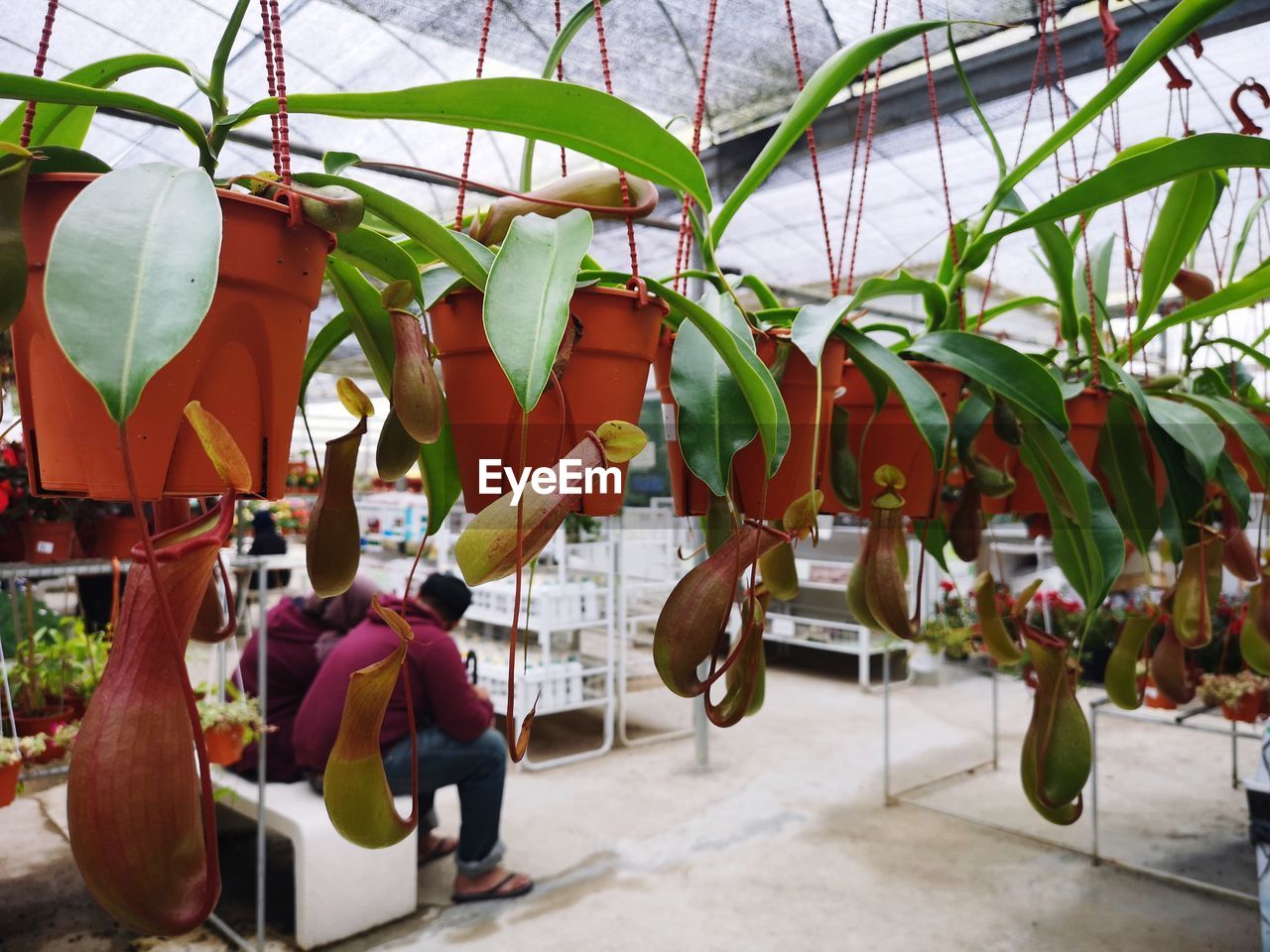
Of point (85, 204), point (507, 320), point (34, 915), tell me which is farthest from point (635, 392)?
point (34, 915)

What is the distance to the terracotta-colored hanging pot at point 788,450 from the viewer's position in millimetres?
570

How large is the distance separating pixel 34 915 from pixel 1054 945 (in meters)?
2.61

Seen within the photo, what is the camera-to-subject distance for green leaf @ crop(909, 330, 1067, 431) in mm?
624

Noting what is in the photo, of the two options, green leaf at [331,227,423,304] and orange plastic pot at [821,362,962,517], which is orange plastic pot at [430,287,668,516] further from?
orange plastic pot at [821,362,962,517]

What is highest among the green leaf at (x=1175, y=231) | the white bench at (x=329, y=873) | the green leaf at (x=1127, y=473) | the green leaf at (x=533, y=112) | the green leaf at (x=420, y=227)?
the green leaf at (x=1175, y=231)

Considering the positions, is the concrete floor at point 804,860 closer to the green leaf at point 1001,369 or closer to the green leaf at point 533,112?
the green leaf at point 1001,369

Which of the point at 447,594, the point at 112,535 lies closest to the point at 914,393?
the point at 447,594

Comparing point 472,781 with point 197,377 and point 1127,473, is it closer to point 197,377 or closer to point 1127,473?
point 1127,473

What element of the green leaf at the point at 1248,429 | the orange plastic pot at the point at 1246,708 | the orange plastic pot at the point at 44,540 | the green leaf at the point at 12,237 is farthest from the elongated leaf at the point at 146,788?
the orange plastic pot at the point at 1246,708

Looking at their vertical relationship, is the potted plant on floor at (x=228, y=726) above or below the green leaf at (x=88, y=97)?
below

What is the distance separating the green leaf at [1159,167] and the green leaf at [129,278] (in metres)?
0.53

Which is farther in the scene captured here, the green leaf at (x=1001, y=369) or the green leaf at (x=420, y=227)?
the green leaf at (x=1001, y=369)

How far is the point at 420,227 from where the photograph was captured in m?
0.42

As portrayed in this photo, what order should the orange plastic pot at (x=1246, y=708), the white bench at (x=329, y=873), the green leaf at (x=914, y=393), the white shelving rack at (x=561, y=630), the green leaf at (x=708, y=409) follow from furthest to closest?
the white shelving rack at (x=561, y=630)
the orange plastic pot at (x=1246, y=708)
the white bench at (x=329, y=873)
the green leaf at (x=914, y=393)
the green leaf at (x=708, y=409)
